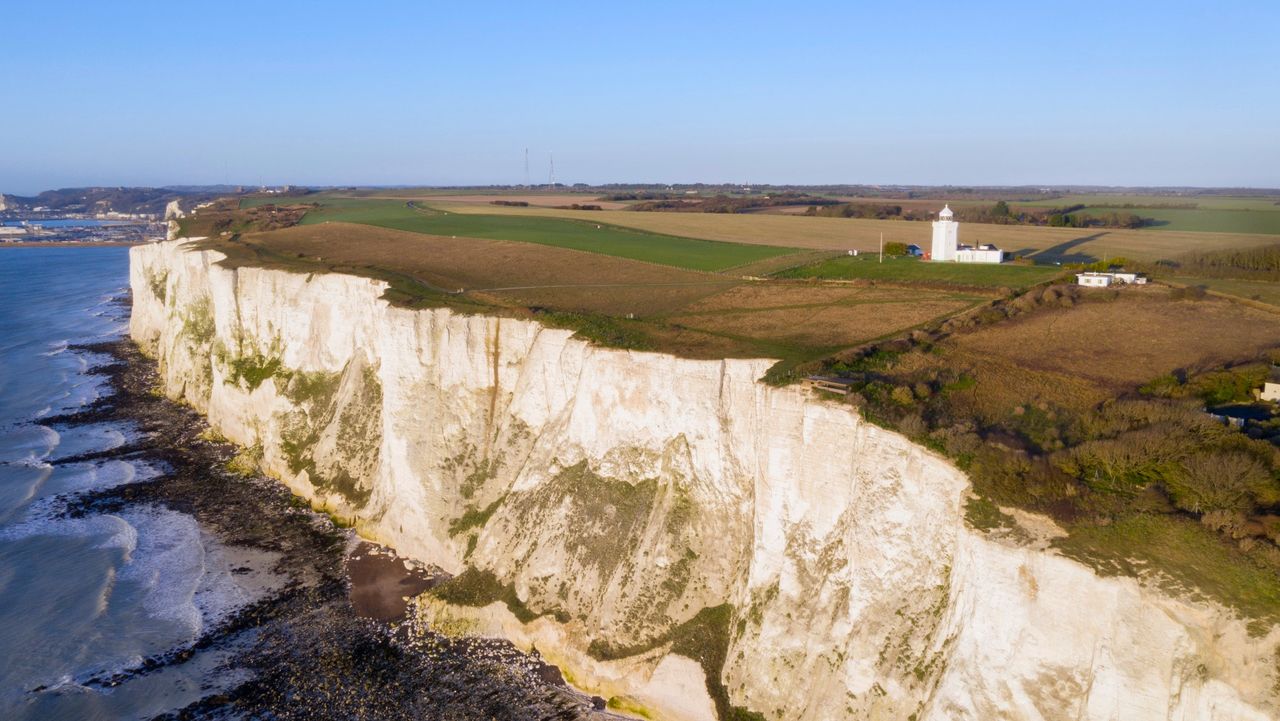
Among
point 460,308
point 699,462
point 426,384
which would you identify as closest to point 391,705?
point 699,462

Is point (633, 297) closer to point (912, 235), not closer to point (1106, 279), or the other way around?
point (1106, 279)

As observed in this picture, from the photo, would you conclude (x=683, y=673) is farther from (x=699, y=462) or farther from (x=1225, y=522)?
(x=1225, y=522)

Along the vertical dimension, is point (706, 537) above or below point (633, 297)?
below

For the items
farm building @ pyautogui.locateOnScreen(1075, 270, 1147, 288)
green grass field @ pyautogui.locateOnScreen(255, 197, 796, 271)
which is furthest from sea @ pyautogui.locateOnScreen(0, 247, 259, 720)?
farm building @ pyautogui.locateOnScreen(1075, 270, 1147, 288)

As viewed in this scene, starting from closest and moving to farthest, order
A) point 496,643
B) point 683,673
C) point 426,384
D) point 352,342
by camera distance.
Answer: point 683,673, point 496,643, point 426,384, point 352,342

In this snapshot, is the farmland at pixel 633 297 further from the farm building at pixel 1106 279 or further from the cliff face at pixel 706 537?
the farm building at pixel 1106 279

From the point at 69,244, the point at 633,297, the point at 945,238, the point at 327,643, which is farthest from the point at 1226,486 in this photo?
the point at 69,244
